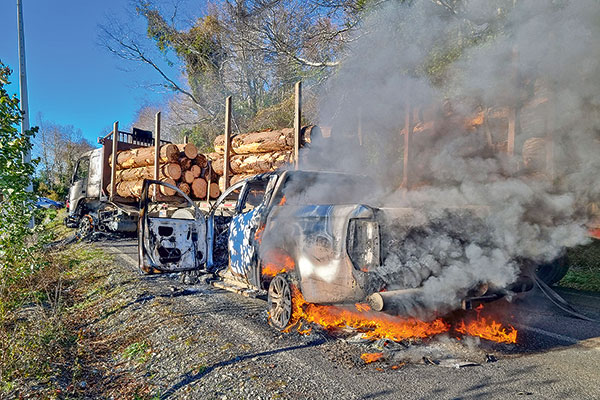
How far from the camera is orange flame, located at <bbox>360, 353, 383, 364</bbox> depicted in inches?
129

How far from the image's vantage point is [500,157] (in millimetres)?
4121

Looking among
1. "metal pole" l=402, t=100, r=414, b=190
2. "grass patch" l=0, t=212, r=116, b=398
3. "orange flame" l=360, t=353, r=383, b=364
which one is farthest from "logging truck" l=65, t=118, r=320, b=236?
"orange flame" l=360, t=353, r=383, b=364

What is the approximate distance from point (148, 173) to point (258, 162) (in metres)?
4.02

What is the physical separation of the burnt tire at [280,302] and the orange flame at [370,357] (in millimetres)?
967

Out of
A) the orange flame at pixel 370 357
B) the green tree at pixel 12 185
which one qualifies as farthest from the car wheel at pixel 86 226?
the orange flame at pixel 370 357

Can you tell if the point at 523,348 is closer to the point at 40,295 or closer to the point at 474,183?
the point at 474,183

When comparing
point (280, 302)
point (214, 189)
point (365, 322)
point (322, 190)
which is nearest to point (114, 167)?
point (214, 189)

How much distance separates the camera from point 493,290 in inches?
133

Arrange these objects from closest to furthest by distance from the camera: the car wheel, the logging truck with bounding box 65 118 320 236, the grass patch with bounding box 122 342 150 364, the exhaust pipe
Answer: the exhaust pipe, the grass patch with bounding box 122 342 150 364, the logging truck with bounding box 65 118 320 236, the car wheel

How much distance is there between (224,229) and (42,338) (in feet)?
9.63

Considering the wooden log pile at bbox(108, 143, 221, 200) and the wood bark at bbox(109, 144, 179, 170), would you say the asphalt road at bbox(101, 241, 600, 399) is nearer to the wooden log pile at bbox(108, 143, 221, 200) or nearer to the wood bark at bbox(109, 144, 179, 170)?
the wooden log pile at bbox(108, 143, 221, 200)

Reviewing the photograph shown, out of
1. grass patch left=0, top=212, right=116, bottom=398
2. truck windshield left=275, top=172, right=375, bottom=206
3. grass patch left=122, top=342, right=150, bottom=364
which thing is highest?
truck windshield left=275, top=172, right=375, bottom=206

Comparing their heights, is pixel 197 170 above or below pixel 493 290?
above

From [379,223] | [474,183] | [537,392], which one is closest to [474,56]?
[474,183]
